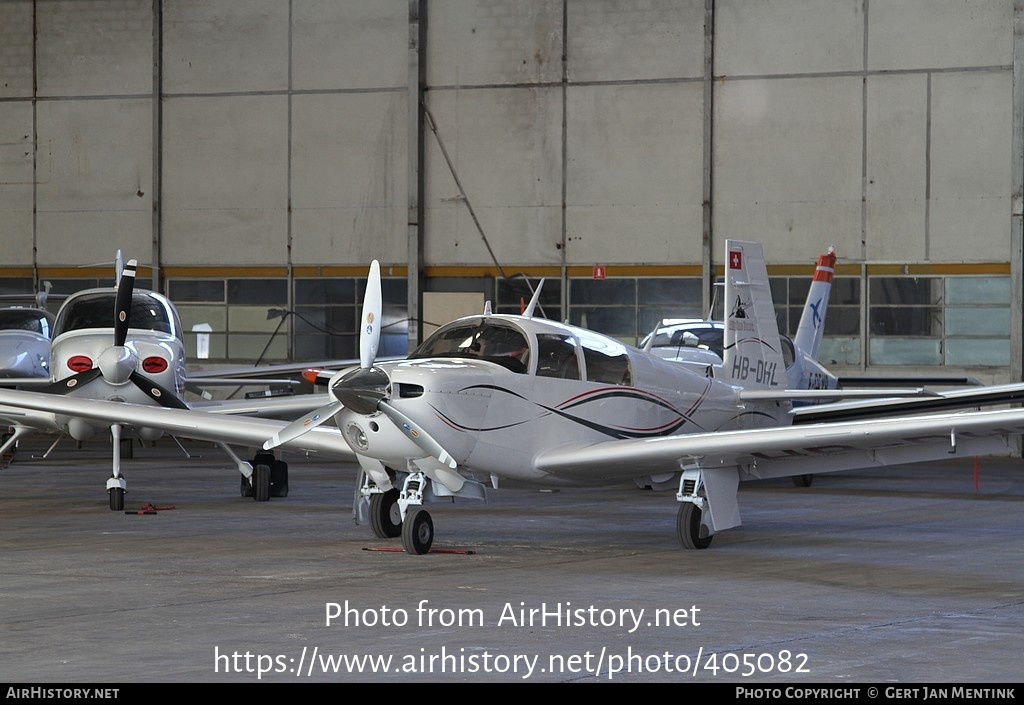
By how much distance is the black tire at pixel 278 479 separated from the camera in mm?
15695

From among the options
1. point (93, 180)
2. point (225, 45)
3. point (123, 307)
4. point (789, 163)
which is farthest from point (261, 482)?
point (93, 180)

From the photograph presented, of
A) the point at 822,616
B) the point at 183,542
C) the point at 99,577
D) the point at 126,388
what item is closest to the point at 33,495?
the point at 126,388

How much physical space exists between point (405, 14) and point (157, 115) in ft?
18.5

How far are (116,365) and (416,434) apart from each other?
5.28m

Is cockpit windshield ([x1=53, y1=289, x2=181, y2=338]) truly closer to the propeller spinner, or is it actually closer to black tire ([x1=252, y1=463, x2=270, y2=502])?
black tire ([x1=252, y1=463, x2=270, y2=502])

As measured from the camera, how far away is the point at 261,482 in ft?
50.9

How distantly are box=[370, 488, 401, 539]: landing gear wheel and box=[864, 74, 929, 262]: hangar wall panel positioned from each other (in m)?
16.4

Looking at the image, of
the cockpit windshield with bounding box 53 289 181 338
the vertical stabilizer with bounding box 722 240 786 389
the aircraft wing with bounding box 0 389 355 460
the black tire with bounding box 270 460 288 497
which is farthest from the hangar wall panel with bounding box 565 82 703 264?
the aircraft wing with bounding box 0 389 355 460

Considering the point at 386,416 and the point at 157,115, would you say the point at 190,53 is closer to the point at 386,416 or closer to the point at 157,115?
the point at 157,115

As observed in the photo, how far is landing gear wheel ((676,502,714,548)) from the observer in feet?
36.1

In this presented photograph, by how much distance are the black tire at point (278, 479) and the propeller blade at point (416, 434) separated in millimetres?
6099

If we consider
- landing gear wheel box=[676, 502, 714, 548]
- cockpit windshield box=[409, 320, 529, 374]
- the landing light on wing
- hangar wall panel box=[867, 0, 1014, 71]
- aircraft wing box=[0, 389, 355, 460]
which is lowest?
landing gear wheel box=[676, 502, 714, 548]

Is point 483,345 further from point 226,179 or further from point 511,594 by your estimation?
point 226,179

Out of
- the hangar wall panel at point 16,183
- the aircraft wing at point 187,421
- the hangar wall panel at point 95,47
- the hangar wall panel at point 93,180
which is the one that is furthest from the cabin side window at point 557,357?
the hangar wall panel at point 16,183
